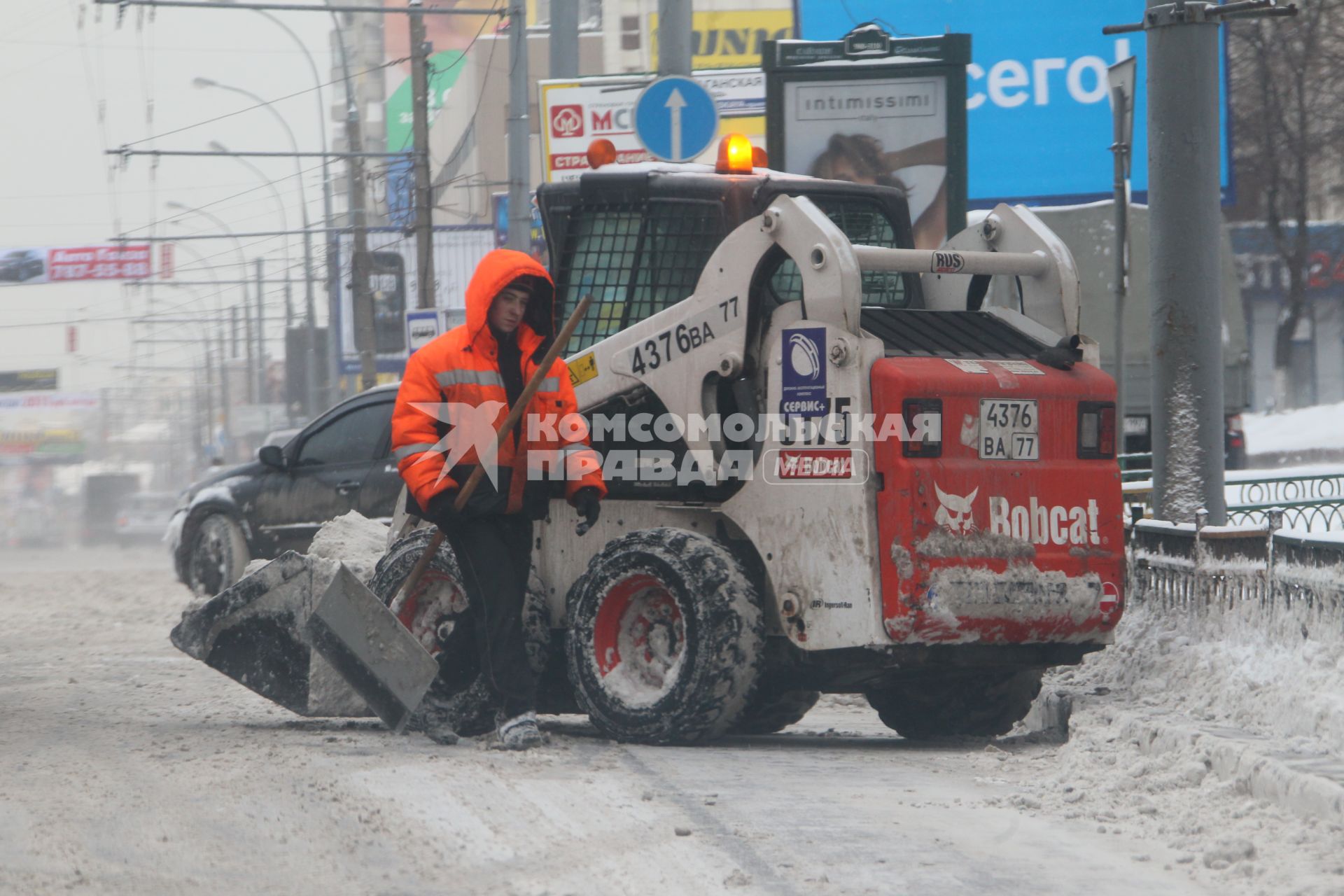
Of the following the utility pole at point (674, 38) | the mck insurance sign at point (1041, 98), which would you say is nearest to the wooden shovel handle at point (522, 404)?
the utility pole at point (674, 38)

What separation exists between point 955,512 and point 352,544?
3.48 meters

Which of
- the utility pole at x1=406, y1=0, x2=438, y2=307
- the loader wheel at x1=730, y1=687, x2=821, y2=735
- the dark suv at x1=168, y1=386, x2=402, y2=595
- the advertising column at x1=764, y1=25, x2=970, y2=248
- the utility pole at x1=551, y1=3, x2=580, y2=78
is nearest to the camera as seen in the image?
the loader wheel at x1=730, y1=687, x2=821, y2=735

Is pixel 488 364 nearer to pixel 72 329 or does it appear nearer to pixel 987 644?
pixel 987 644

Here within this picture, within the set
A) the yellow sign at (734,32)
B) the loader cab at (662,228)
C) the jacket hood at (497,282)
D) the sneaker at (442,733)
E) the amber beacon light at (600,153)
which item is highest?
the yellow sign at (734,32)

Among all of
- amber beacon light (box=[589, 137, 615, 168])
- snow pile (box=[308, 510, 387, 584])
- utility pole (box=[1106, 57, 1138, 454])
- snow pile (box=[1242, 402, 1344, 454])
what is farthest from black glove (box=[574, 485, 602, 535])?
snow pile (box=[1242, 402, 1344, 454])

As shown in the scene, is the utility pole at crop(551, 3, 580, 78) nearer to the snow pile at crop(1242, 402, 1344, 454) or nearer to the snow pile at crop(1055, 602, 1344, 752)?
the snow pile at crop(1055, 602, 1344, 752)

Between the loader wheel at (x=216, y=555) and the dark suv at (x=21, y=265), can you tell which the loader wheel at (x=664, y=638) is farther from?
the dark suv at (x=21, y=265)

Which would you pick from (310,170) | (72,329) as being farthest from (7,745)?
(72,329)

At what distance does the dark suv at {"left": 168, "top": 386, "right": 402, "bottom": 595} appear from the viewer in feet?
45.6

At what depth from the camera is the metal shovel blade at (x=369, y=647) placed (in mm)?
6992

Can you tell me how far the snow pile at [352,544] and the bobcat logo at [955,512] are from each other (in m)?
3.07

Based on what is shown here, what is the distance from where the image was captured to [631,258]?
790 centimetres

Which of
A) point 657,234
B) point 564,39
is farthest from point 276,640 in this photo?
point 564,39

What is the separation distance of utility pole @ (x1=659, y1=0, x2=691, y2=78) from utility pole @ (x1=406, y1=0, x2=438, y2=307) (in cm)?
991
